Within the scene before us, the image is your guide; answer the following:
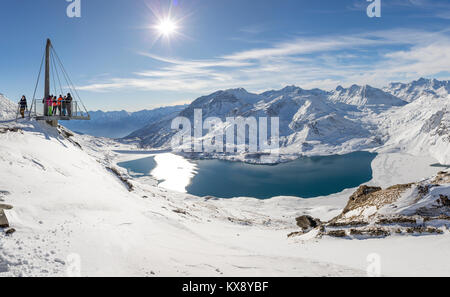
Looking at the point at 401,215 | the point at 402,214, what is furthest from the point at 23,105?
the point at 402,214

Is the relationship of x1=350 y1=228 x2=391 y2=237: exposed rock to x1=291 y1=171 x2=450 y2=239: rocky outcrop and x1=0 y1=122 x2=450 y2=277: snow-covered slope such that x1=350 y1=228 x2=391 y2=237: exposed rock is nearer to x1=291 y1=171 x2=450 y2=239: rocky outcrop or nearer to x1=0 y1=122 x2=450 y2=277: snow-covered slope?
x1=291 y1=171 x2=450 y2=239: rocky outcrop

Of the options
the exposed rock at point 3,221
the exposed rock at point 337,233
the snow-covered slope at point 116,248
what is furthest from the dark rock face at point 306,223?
the exposed rock at point 3,221

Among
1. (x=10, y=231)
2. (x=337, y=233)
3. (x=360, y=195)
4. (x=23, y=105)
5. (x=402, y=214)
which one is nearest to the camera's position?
(x=10, y=231)

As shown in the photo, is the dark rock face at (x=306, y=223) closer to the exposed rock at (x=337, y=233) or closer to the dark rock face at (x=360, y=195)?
the dark rock face at (x=360, y=195)

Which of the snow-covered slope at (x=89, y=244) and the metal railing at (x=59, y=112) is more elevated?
the metal railing at (x=59, y=112)

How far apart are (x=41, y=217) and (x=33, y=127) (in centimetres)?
1839

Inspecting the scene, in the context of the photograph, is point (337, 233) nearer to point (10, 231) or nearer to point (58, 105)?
point (10, 231)

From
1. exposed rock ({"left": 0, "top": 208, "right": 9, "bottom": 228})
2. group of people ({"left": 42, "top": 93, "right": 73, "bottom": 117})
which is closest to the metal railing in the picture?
group of people ({"left": 42, "top": 93, "right": 73, "bottom": 117})

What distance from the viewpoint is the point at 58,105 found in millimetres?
26594

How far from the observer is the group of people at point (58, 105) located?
1027 inches

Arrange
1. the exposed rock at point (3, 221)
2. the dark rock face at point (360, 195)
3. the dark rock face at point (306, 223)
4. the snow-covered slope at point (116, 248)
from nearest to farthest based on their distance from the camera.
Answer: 1. the snow-covered slope at point (116, 248)
2. the exposed rock at point (3, 221)
3. the dark rock face at point (306, 223)
4. the dark rock face at point (360, 195)

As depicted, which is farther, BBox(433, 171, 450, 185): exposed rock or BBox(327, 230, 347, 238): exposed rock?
BBox(433, 171, 450, 185): exposed rock

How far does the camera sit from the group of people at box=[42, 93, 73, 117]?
85.6ft
